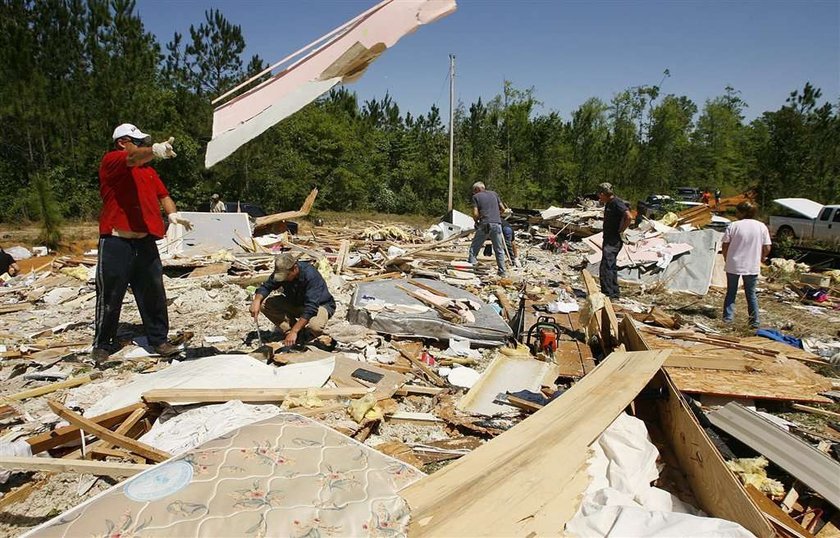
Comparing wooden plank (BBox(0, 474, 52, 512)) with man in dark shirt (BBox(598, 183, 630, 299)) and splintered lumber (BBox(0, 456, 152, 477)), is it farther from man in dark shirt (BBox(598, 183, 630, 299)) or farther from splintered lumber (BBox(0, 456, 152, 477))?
man in dark shirt (BBox(598, 183, 630, 299))

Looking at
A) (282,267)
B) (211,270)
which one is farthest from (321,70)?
(211,270)

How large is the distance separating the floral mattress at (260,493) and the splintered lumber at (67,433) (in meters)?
1.54

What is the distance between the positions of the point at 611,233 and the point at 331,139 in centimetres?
1992

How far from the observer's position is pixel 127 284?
13.8ft

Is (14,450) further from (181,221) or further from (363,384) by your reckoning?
(363,384)

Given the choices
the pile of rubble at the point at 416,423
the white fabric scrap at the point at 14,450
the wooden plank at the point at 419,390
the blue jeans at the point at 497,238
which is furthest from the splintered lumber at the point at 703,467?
the blue jeans at the point at 497,238

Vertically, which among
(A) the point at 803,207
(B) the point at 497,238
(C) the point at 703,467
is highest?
(A) the point at 803,207

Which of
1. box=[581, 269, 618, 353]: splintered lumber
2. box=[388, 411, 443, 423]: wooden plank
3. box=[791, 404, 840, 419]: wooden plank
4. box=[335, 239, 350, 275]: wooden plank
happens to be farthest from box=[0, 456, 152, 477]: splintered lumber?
box=[335, 239, 350, 275]: wooden plank

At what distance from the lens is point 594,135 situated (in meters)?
30.2

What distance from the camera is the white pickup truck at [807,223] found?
42.6 feet

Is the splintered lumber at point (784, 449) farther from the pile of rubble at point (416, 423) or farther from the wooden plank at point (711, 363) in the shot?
the wooden plank at point (711, 363)

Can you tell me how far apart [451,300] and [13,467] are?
4552mm

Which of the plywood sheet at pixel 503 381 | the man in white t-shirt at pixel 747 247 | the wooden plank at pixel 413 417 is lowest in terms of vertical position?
the plywood sheet at pixel 503 381

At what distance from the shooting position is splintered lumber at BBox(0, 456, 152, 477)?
247 centimetres
